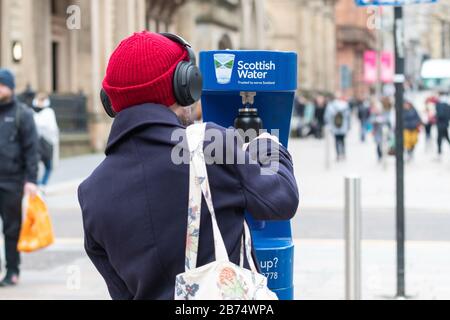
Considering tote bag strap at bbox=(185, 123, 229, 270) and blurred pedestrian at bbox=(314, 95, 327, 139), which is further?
blurred pedestrian at bbox=(314, 95, 327, 139)

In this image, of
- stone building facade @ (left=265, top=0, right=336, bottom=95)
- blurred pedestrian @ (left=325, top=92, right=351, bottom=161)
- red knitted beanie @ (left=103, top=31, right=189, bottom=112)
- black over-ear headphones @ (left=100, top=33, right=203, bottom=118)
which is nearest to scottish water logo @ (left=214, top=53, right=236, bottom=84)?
black over-ear headphones @ (left=100, top=33, right=203, bottom=118)

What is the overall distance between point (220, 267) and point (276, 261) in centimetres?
147

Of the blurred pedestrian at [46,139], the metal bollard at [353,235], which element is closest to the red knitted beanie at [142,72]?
the metal bollard at [353,235]

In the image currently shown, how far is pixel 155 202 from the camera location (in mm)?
2695

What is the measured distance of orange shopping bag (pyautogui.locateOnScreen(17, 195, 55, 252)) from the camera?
28.1ft

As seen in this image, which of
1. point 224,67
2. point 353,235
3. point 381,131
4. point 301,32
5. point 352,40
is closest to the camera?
point 224,67

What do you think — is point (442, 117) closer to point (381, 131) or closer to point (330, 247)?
point (381, 131)

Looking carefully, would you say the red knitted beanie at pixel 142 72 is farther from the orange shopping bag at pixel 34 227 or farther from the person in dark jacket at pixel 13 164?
the orange shopping bag at pixel 34 227

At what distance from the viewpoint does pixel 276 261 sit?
4.07 m

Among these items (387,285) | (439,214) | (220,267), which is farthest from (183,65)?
(439,214)

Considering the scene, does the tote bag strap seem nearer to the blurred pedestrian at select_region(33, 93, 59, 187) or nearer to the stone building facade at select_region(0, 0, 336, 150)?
the stone building facade at select_region(0, 0, 336, 150)

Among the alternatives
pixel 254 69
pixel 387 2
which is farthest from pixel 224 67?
pixel 387 2

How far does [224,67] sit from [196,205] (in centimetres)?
143

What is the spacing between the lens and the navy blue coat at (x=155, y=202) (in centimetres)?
268
